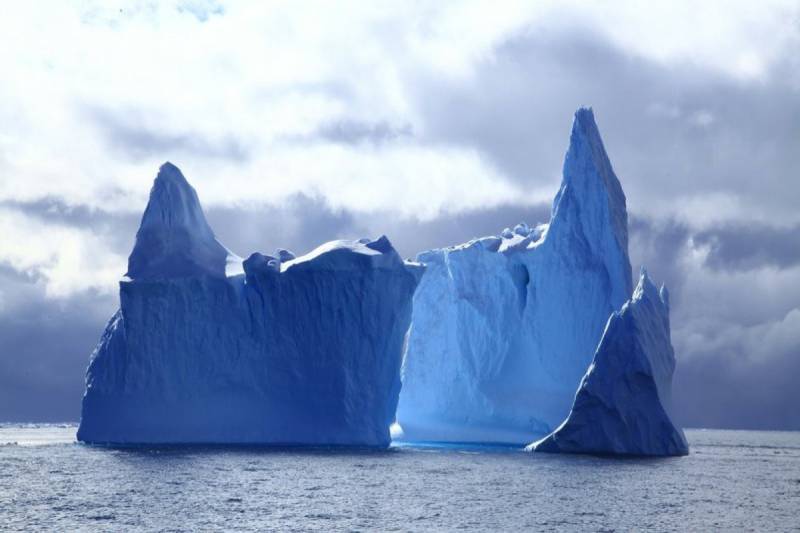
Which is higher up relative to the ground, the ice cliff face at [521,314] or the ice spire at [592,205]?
the ice spire at [592,205]

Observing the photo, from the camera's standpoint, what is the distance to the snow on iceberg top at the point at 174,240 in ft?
135

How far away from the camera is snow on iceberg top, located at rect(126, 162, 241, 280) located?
41.2 meters

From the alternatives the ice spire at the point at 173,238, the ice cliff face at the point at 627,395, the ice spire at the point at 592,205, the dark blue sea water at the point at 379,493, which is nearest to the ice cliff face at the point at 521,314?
the ice spire at the point at 592,205

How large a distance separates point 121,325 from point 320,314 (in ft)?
27.8

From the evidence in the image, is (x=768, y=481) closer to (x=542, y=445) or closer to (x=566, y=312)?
(x=542, y=445)

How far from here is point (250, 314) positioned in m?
40.9

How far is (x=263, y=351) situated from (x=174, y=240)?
6.15 m

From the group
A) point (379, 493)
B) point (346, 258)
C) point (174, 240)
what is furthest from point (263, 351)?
point (379, 493)

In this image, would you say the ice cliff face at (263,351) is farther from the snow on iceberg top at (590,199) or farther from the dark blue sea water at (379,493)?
the snow on iceberg top at (590,199)

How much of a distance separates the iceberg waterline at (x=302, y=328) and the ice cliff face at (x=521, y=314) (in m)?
0.09

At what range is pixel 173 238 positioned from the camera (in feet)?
138

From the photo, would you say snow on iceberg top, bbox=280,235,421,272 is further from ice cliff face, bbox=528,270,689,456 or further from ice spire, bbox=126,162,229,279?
ice cliff face, bbox=528,270,689,456

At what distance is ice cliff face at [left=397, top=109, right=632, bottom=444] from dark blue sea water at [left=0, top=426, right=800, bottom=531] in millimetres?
5906

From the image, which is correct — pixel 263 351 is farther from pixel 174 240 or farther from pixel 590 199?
pixel 590 199
